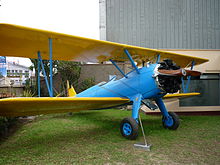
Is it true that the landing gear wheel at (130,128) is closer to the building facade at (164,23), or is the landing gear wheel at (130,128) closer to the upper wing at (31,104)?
the upper wing at (31,104)

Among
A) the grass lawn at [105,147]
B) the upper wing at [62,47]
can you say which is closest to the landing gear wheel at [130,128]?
the grass lawn at [105,147]

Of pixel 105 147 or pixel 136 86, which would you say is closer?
pixel 105 147

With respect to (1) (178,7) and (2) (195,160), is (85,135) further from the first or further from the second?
(1) (178,7)

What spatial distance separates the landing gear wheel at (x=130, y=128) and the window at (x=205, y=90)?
5.25 meters

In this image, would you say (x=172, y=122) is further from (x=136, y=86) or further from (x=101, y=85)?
(x=101, y=85)

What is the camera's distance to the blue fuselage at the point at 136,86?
469cm

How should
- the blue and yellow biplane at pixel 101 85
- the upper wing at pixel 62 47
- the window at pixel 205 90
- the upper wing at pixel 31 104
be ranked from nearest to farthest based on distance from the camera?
the upper wing at pixel 31 104 < the blue and yellow biplane at pixel 101 85 < the upper wing at pixel 62 47 < the window at pixel 205 90

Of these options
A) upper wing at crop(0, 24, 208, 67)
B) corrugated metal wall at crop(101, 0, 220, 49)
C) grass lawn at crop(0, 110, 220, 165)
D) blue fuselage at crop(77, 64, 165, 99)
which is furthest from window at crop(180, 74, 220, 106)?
blue fuselage at crop(77, 64, 165, 99)

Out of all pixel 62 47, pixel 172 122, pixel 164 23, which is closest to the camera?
pixel 62 47

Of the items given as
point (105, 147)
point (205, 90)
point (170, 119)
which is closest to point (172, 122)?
point (170, 119)

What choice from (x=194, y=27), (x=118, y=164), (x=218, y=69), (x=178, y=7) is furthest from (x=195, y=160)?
(x=178, y=7)

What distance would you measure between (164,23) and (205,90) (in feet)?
20.4

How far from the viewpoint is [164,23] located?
12945 mm

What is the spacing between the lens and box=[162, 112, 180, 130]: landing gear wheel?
5.44 metres
